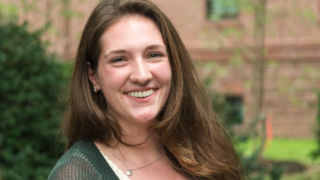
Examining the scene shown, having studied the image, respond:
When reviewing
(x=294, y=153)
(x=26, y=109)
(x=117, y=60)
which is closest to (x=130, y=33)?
(x=117, y=60)

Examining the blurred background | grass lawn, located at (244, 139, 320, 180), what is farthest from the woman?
grass lawn, located at (244, 139, 320, 180)

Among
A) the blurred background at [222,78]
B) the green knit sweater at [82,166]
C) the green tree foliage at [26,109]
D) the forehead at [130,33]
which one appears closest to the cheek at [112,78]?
the forehead at [130,33]

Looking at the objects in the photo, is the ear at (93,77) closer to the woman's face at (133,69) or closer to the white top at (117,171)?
the woman's face at (133,69)

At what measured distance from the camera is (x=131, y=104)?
2400 mm

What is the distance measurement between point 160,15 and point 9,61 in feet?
9.79

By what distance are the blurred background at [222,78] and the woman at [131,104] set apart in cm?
78

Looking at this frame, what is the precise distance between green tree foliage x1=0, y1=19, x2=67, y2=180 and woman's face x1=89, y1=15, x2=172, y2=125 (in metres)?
2.45

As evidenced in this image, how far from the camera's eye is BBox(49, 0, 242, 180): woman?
7.73 ft

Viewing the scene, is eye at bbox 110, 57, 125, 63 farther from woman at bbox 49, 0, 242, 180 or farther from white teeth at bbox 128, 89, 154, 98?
white teeth at bbox 128, 89, 154, 98

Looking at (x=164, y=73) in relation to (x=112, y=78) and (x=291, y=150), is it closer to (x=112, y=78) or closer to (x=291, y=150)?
(x=112, y=78)

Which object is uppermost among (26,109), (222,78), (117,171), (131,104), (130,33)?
(130,33)

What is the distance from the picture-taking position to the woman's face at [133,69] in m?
2.36

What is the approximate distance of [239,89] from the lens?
51.3ft

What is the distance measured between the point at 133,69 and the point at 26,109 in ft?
9.42
